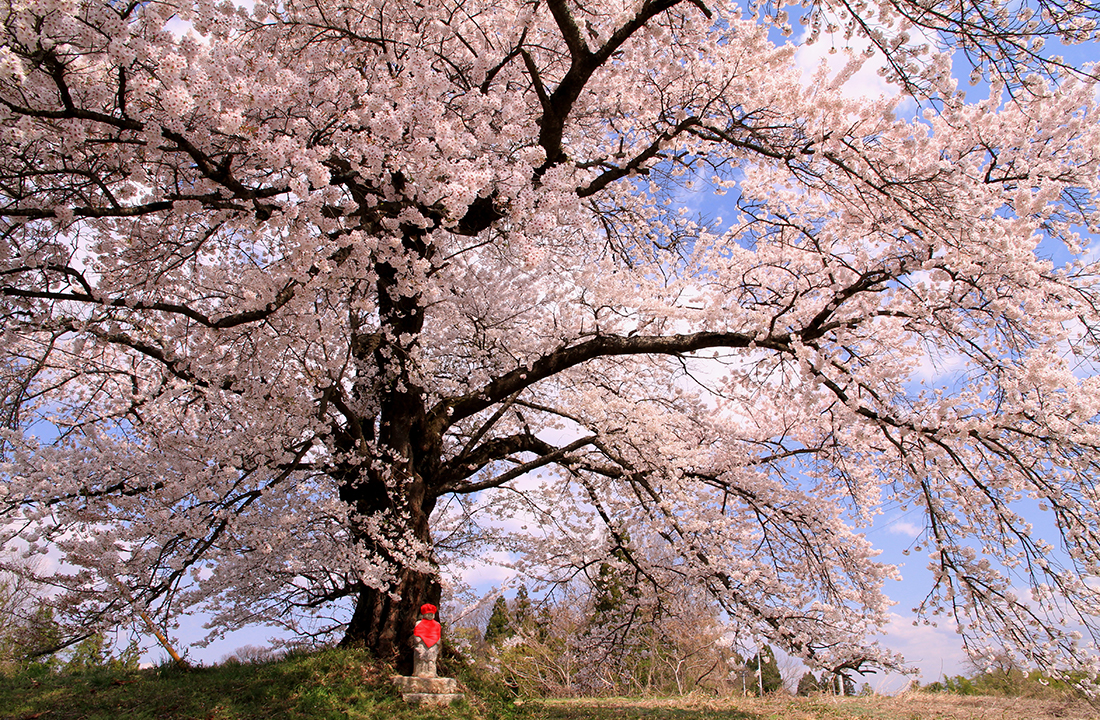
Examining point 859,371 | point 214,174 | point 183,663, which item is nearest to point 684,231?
point 859,371

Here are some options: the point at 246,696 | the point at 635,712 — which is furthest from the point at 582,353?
the point at 246,696

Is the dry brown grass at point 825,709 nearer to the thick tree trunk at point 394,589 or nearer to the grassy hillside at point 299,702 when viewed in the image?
the grassy hillside at point 299,702

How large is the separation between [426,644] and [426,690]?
1.39 feet

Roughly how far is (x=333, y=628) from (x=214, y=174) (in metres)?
5.62

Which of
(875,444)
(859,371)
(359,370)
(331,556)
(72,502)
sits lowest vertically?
(331,556)

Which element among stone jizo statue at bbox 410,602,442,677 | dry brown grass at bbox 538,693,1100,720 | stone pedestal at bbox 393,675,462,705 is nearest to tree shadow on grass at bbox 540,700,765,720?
dry brown grass at bbox 538,693,1100,720

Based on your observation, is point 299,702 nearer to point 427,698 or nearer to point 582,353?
point 427,698

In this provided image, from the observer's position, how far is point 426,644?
632 cm

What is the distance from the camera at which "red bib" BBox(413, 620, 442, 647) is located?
6328mm

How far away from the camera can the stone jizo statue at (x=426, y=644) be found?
623 centimetres

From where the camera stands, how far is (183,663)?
23.3 ft

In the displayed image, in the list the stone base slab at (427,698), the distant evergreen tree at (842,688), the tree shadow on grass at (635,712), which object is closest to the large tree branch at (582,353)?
the stone base slab at (427,698)

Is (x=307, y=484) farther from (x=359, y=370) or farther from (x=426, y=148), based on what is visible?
(x=426, y=148)

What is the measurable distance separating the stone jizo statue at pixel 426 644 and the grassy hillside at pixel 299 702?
320 millimetres
